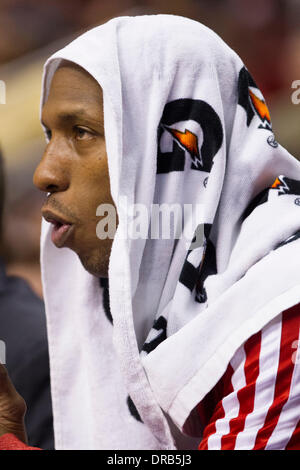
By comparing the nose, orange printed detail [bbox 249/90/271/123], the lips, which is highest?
orange printed detail [bbox 249/90/271/123]

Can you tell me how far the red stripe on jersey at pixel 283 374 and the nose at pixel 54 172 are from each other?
46 cm

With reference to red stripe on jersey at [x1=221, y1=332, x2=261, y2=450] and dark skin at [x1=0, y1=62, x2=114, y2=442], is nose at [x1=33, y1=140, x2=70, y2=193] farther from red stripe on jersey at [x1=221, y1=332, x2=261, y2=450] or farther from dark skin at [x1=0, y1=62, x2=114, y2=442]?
red stripe on jersey at [x1=221, y1=332, x2=261, y2=450]

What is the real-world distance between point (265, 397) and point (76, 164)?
1.69 ft

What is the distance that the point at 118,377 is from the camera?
129 centimetres

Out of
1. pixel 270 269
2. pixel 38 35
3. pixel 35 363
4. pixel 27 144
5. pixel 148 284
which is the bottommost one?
pixel 35 363

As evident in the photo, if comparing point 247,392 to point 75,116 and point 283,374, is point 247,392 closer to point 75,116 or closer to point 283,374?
point 283,374

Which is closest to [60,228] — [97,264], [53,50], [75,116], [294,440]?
[97,264]

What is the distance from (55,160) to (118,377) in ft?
1.50

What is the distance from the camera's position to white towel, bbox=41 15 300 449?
963mm

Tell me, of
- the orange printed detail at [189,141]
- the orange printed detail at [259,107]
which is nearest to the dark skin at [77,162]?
the orange printed detail at [189,141]

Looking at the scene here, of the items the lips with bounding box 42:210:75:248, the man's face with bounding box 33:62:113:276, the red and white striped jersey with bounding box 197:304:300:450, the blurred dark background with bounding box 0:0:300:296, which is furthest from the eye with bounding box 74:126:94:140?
the blurred dark background with bounding box 0:0:300:296

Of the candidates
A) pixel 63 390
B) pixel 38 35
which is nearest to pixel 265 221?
pixel 63 390
